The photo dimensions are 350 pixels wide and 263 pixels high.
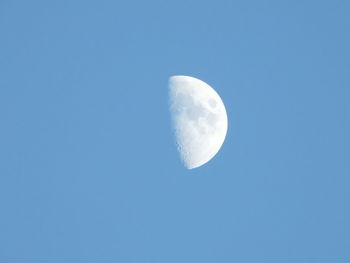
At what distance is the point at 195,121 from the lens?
24.7ft

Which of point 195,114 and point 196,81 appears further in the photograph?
point 196,81

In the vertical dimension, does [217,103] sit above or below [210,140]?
above

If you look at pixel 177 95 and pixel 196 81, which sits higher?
pixel 196 81

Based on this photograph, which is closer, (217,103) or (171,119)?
(171,119)

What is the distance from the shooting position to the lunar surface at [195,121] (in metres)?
7.46

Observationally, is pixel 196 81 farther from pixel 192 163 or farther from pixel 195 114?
pixel 192 163

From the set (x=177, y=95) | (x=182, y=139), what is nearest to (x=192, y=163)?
(x=182, y=139)

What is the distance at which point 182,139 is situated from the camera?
24.5ft

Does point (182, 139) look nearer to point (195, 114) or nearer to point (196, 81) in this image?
point (195, 114)

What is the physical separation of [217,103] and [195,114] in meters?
0.73

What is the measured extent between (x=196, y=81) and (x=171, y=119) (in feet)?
3.47

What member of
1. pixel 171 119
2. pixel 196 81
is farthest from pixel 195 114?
pixel 196 81

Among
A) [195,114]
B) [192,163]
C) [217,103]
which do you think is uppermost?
[217,103]

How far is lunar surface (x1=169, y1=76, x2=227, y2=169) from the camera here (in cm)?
746
